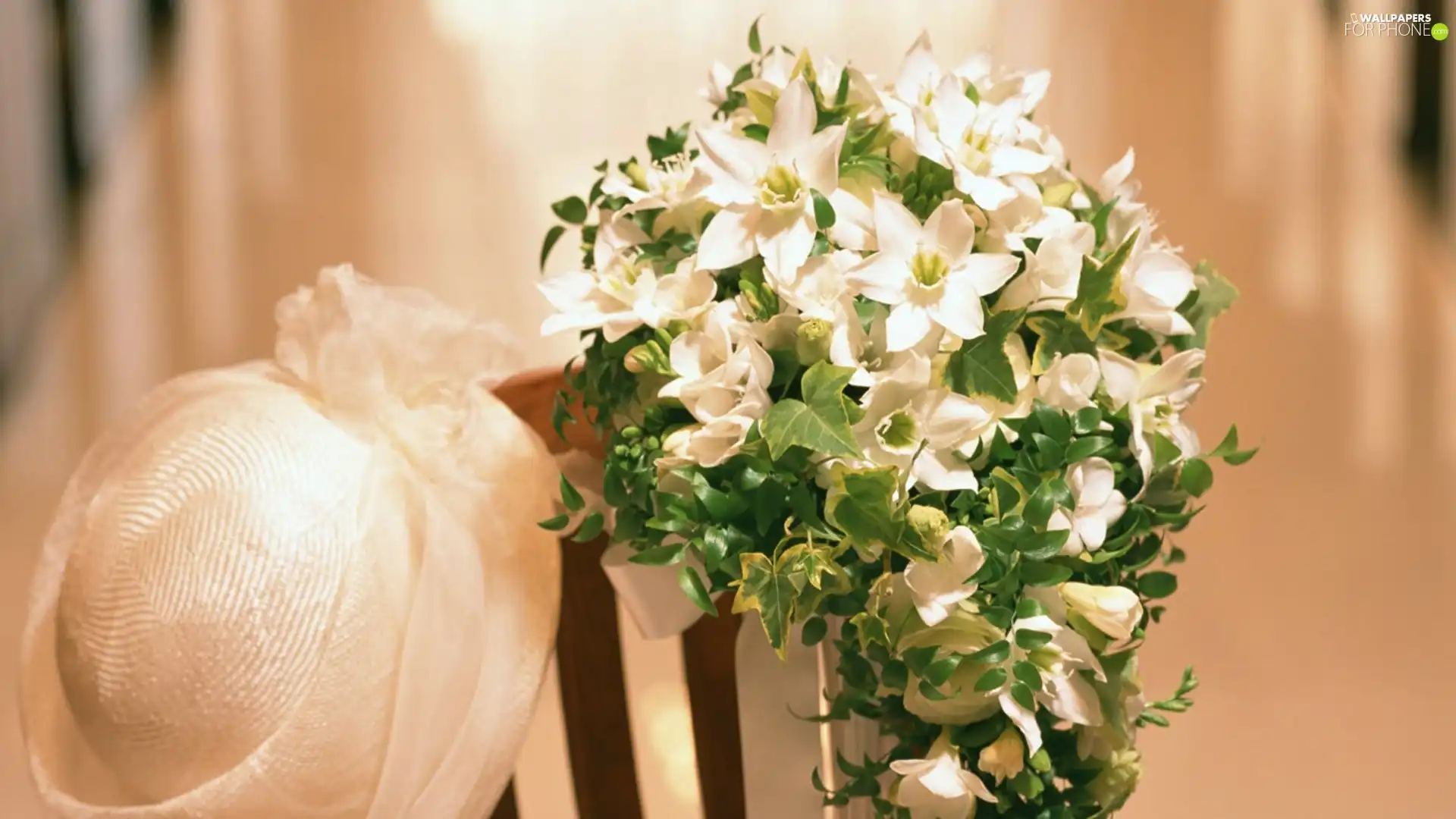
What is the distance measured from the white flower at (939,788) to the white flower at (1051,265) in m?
0.25

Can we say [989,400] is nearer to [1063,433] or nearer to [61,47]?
[1063,433]

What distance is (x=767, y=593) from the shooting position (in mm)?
531

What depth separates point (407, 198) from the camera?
160 cm

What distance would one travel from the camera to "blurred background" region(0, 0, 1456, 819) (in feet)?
4.88

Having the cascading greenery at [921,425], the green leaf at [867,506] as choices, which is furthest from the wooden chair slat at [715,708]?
the green leaf at [867,506]

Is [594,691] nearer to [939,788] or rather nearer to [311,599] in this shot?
[311,599]

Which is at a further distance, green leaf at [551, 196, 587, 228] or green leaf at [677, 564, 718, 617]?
green leaf at [551, 196, 587, 228]

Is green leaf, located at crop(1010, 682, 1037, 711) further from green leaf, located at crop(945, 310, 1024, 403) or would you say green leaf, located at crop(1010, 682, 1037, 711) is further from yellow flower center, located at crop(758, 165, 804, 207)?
yellow flower center, located at crop(758, 165, 804, 207)

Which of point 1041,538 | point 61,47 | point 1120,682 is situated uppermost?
point 61,47

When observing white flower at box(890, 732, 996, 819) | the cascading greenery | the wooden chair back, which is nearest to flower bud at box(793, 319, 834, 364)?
the cascading greenery

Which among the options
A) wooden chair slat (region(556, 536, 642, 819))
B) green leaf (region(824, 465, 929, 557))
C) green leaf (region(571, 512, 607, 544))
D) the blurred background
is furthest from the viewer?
the blurred background

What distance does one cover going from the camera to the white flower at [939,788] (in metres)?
0.53

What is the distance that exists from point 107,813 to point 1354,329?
5.25ft

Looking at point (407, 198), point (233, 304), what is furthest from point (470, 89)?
point (233, 304)
